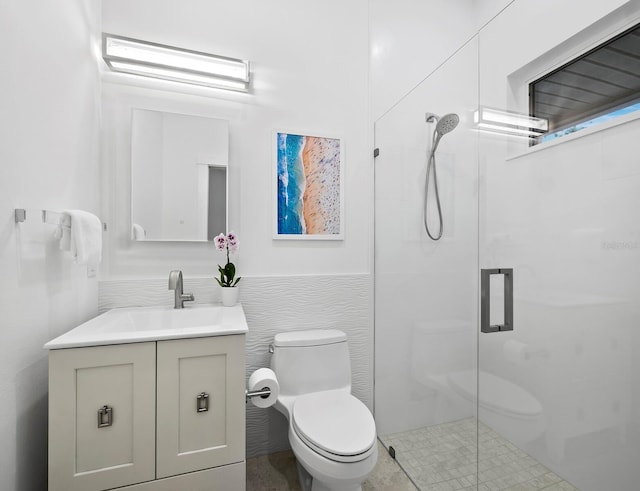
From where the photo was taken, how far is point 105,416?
0.98 metres

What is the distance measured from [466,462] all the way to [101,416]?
1358 millimetres

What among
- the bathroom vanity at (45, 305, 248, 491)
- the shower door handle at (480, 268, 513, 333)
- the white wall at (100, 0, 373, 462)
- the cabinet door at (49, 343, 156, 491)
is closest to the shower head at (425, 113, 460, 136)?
the white wall at (100, 0, 373, 462)

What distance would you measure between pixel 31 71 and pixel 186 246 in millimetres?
879

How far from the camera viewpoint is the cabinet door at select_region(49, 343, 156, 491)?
0.95 metres

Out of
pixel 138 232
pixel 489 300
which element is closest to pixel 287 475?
pixel 489 300

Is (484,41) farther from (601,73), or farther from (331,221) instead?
(331,221)

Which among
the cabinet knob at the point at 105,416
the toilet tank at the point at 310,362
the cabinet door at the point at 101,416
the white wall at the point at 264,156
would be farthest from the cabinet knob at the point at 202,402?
the white wall at the point at 264,156

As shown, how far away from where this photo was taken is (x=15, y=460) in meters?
0.93

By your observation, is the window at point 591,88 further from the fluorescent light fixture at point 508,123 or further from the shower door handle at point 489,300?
the shower door handle at point 489,300

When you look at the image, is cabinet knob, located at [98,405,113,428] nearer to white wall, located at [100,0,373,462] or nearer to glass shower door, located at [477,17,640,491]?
white wall, located at [100,0,373,462]

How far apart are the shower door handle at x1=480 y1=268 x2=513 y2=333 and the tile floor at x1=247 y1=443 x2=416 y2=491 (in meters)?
0.94

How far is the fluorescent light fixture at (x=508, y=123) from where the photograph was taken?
40.7 inches

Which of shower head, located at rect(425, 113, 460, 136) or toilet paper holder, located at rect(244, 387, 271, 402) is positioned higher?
shower head, located at rect(425, 113, 460, 136)

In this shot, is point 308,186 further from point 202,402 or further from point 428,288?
point 202,402
